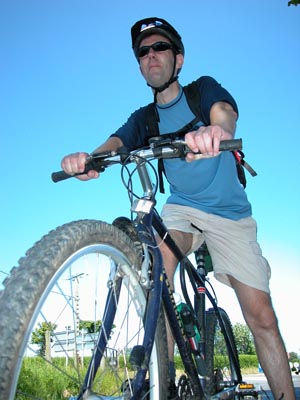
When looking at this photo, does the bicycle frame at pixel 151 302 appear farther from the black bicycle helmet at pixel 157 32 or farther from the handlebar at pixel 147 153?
the black bicycle helmet at pixel 157 32

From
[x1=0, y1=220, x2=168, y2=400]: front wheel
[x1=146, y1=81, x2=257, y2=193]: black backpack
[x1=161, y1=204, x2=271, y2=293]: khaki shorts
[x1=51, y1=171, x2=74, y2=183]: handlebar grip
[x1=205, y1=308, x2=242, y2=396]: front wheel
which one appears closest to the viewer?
[x1=0, y1=220, x2=168, y2=400]: front wheel

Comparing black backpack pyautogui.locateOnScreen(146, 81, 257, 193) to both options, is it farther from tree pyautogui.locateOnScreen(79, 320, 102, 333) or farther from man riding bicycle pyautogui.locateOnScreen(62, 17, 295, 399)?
tree pyautogui.locateOnScreen(79, 320, 102, 333)

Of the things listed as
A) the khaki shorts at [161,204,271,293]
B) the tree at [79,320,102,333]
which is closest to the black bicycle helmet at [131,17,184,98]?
the khaki shorts at [161,204,271,293]

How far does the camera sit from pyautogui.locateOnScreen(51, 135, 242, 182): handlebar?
212 centimetres

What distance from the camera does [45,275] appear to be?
162 cm

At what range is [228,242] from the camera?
3.54 metres

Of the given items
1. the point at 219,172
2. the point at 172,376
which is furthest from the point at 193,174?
the point at 172,376

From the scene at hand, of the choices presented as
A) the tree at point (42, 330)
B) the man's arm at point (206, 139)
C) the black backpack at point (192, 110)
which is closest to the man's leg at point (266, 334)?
the black backpack at point (192, 110)

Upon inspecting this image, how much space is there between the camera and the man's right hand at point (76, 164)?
2.60 metres

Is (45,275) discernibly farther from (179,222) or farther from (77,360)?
(179,222)

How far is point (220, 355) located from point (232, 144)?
268 centimetres

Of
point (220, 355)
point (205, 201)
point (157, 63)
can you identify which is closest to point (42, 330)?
point (205, 201)

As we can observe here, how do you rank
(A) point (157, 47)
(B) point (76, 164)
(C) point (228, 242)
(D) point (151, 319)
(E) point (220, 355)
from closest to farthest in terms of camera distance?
1. (D) point (151, 319)
2. (B) point (76, 164)
3. (A) point (157, 47)
4. (C) point (228, 242)
5. (E) point (220, 355)

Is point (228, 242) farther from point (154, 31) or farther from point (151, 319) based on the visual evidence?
point (154, 31)
